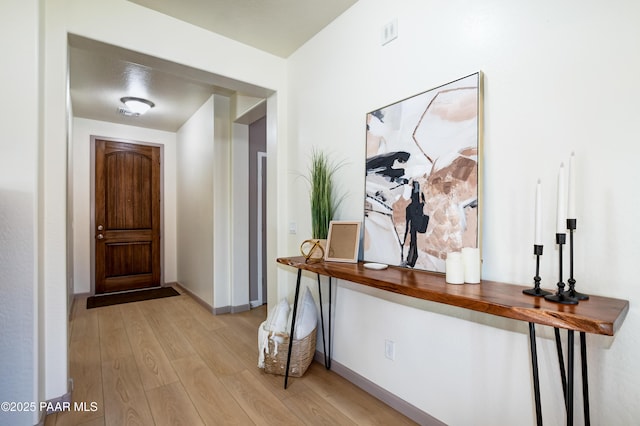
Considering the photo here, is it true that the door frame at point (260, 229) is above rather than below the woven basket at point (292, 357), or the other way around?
above

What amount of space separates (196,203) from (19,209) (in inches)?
111

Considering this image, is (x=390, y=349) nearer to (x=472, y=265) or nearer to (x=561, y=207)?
(x=472, y=265)

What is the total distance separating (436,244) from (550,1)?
1.12m

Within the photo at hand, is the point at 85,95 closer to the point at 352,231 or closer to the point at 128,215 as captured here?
the point at 128,215

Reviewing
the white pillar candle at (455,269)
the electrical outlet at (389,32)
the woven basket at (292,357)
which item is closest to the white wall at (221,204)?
the woven basket at (292,357)

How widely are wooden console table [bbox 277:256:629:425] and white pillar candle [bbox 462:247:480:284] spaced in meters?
0.03

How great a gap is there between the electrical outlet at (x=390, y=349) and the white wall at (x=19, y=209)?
1921mm

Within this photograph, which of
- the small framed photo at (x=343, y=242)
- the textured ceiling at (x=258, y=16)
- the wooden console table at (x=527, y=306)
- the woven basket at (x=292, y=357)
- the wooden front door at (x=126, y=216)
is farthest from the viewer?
the wooden front door at (x=126, y=216)

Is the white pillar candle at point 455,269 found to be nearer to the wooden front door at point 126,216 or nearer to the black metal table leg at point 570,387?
the black metal table leg at point 570,387

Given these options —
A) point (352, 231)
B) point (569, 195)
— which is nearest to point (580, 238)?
point (569, 195)

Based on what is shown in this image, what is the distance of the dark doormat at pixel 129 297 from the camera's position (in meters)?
4.32

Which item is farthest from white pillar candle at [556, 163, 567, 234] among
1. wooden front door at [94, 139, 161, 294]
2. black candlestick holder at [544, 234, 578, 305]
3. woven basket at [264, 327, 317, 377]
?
wooden front door at [94, 139, 161, 294]

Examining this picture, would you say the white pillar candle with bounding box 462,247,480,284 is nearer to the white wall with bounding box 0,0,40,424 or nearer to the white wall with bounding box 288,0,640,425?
the white wall with bounding box 288,0,640,425

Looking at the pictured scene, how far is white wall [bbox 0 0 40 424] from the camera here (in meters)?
1.62
